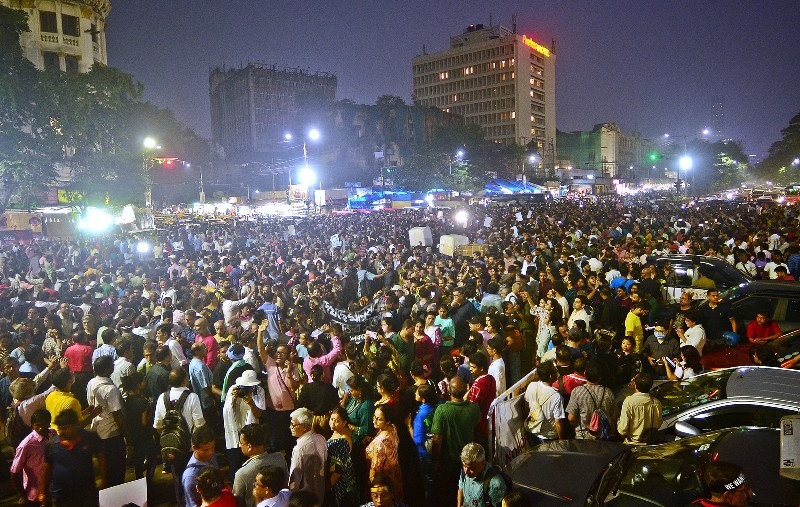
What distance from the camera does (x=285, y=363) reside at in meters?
6.33

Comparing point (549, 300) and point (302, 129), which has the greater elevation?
point (302, 129)

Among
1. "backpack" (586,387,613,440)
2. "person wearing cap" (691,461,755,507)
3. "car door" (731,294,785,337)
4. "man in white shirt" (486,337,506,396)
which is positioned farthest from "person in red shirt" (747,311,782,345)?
"person wearing cap" (691,461,755,507)

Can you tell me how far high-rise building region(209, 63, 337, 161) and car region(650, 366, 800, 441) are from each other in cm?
7152

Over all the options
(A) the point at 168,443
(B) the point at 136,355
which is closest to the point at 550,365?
(A) the point at 168,443

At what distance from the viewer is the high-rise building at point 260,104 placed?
77438 mm

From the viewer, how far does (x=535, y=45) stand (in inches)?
4737

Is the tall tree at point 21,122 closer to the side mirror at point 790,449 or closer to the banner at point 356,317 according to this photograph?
the banner at point 356,317

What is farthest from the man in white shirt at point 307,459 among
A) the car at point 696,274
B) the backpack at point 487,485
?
the car at point 696,274

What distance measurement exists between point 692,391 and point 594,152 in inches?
5192

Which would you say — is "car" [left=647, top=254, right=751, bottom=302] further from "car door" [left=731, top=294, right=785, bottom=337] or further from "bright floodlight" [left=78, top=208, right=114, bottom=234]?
"bright floodlight" [left=78, top=208, right=114, bottom=234]

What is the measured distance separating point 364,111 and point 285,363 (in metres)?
63.4

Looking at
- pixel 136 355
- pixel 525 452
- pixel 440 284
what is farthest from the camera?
pixel 440 284

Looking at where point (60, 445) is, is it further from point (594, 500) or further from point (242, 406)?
point (594, 500)

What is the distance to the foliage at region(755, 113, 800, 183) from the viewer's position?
225 ft
